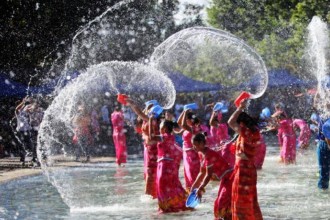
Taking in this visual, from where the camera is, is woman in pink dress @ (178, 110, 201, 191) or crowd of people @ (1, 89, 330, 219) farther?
woman in pink dress @ (178, 110, 201, 191)

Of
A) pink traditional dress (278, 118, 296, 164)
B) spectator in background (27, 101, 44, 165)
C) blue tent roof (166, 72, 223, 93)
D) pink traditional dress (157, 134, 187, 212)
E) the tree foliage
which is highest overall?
the tree foliage

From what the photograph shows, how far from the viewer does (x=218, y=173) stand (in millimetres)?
9031

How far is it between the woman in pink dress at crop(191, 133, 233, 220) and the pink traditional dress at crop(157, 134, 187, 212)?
1835mm

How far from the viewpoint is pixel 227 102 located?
121ft

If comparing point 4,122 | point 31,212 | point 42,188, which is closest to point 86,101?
point 4,122

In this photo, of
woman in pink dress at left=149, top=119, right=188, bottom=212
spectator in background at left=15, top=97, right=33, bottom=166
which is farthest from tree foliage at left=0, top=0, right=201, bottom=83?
woman in pink dress at left=149, top=119, right=188, bottom=212

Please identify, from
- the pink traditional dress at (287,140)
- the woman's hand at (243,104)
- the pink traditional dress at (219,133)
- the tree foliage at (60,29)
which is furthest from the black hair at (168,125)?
the tree foliage at (60,29)

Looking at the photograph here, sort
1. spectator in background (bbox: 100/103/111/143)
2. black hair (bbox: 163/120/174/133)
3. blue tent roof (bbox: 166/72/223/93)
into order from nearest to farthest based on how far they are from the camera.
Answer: black hair (bbox: 163/120/174/133), blue tent roof (bbox: 166/72/223/93), spectator in background (bbox: 100/103/111/143)

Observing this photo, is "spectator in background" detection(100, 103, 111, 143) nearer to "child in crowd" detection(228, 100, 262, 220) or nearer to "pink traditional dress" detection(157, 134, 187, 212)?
"pink traditional dress" detection(157, 134, 187, 212)

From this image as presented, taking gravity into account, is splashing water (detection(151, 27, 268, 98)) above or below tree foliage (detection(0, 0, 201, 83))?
below

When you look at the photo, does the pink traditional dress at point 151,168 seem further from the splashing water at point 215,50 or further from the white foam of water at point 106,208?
the splashing water at point 215,50

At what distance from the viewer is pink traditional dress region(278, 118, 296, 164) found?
18.8 meters

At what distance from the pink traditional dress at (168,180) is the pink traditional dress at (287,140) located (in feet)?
26.8

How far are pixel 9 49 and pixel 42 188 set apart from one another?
1457 cm
